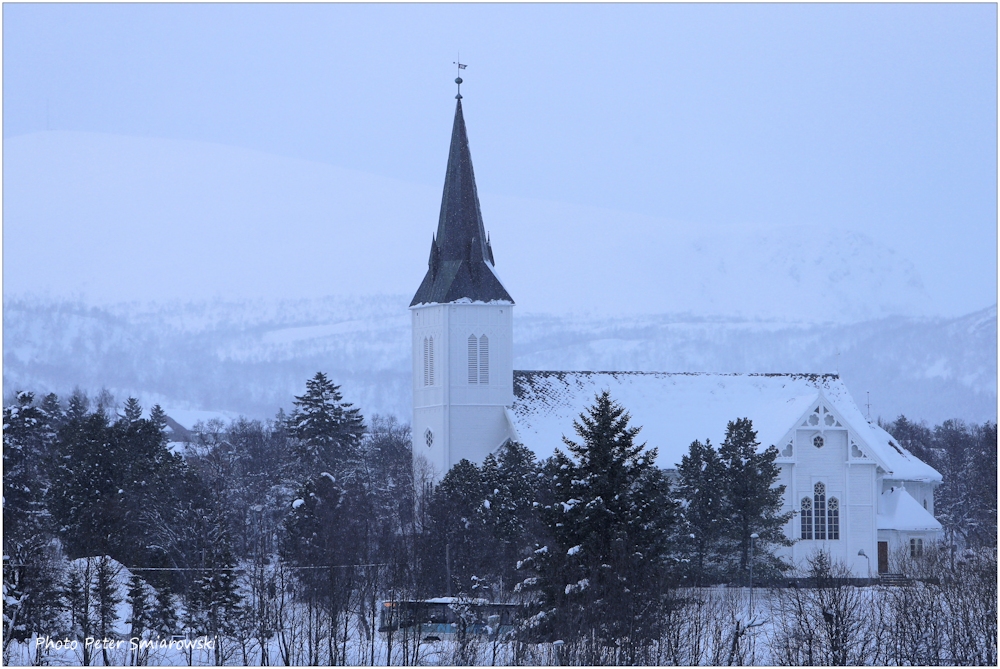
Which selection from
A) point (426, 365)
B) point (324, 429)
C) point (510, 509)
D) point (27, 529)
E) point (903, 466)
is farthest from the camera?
point (324, 429)

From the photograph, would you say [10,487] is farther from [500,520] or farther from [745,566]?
[745,566]

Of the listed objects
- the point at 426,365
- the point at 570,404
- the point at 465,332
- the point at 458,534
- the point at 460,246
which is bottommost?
the point at 458,534

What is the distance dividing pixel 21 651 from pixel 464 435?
39.1 meters

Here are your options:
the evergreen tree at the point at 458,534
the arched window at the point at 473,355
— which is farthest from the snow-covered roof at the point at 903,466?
the evergreen tree at the point at 458,534

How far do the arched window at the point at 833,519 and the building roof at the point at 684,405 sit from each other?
8.93 feet

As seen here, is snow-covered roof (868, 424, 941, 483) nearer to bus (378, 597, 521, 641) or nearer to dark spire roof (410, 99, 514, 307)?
dark spire roof (410, 99, 514, 307)

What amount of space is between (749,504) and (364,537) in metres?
15.8

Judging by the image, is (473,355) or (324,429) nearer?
(473,355)

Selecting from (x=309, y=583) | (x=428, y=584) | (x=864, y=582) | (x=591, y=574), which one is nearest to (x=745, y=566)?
(x=864, y=582)

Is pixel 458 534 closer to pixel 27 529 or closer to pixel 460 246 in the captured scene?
pixel 27 529

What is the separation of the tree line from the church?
270 cm

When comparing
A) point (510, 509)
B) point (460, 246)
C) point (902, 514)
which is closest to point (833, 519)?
point (902, 514)

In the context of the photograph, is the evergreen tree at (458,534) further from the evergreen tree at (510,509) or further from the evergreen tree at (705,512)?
the evergreen tree at (705,512)

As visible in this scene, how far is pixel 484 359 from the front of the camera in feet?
272
